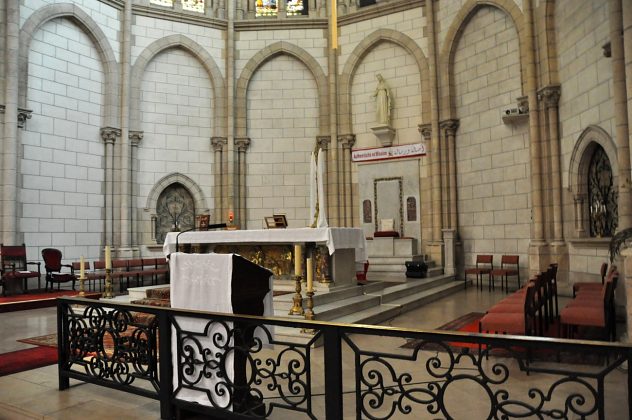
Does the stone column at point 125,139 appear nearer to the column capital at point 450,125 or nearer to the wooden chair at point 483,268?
the column capital at point 450,125

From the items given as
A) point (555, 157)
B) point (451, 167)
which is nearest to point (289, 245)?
point (555, 157)

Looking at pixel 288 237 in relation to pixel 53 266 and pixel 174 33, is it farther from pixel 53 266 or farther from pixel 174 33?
pixel 174 33

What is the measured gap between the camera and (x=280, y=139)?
14.9 m

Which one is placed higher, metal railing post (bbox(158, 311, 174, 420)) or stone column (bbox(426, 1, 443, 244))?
stone column (bbox(426, 1, 443, 244))

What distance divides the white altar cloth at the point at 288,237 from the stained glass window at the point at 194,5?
347 inches

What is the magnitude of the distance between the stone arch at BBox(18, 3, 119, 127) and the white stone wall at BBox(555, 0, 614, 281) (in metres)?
10.9

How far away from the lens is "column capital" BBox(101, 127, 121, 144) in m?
12.7

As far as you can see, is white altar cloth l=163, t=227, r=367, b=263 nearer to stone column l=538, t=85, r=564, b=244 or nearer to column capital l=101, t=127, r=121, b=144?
stone column l=538, t=85, r=564, b=244

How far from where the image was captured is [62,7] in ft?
38.7

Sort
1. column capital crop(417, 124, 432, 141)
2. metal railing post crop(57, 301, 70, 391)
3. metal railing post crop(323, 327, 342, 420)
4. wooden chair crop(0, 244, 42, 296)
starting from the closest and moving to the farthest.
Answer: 1. metal railing post crop(323, 327, 342, 420)
2. metal railing post crop(57, 301, 70, 391)
3. wooden chair crop(0, 244, 42, 296)
4. column capital crop(417, 124, 432, 141)

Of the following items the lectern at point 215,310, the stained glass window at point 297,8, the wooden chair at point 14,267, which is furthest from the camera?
the stained glass window at point 297,8

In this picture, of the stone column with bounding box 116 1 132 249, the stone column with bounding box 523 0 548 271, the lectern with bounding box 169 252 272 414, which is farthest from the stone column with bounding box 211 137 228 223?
the lectern with bounding box 169 252 272 414

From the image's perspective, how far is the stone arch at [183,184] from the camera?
13609 millimetres

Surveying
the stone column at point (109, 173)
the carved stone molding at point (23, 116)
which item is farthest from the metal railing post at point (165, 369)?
the stone column at point (109, 173)
